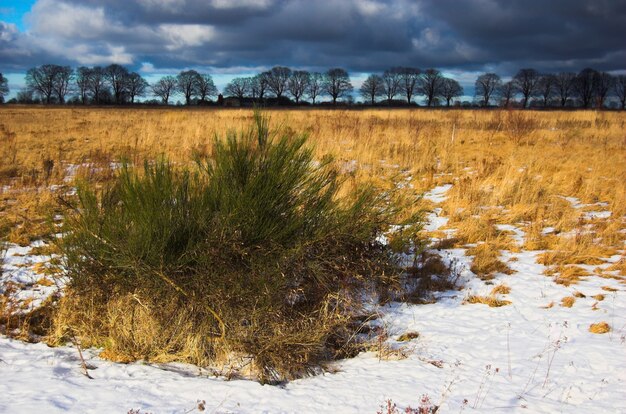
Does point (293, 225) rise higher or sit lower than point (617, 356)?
higher

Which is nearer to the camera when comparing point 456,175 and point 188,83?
point 456,175

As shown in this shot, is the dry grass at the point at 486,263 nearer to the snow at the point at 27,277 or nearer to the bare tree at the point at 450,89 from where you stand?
the snow at the point at 27,277

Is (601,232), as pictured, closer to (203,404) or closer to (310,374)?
(310,374)

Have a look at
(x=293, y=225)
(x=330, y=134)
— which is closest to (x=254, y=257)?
(x=293, y=225)

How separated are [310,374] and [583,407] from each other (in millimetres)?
1957

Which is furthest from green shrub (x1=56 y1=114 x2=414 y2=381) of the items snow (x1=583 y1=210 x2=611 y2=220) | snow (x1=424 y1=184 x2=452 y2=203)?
snow (x1=583 y1=210 x2=611 y2=220)

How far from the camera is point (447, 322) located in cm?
451

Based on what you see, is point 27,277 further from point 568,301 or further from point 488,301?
point 568,301

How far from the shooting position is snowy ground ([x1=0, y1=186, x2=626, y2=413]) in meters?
3.05

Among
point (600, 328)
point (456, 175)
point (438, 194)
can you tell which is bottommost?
point (600, 328)

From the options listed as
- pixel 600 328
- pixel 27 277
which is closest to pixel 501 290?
pixel 600 328

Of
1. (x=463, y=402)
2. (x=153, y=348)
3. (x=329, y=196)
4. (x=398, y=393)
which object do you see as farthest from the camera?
(x=329, y=196)

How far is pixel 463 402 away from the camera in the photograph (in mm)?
2975

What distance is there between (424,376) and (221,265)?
187cm
